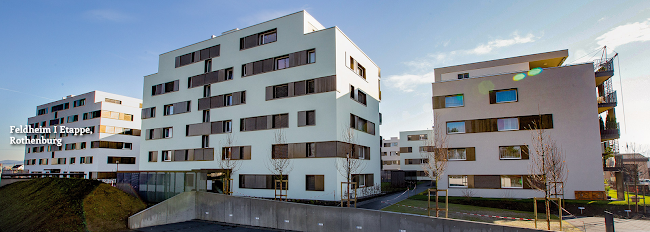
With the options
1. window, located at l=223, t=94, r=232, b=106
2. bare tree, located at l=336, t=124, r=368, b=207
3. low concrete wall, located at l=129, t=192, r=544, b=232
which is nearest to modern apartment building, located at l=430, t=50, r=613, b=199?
bare tree, located at l=336, t=124, r=368, b=207

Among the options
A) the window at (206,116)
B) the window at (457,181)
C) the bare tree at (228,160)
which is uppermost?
the window at (206,116)

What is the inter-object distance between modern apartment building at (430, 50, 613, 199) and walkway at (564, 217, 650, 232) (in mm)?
6050

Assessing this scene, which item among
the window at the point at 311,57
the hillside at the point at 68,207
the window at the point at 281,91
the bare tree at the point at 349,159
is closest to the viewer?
the hillside at the point at 68,207

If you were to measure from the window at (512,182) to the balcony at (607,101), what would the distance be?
26.8ft

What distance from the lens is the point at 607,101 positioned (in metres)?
27.7

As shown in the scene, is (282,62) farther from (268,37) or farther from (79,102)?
(79,102)

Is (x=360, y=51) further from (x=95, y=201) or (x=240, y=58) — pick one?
(x=95, y=201)

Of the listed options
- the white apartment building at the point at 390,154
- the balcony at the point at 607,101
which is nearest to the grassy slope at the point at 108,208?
the balcony at the point at 607,101

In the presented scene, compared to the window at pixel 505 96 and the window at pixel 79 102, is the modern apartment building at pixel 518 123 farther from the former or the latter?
the window at pixel 79 102

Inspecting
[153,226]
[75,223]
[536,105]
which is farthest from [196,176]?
[536,105]

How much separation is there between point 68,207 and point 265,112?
15003 millimetres

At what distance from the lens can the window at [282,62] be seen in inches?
1199

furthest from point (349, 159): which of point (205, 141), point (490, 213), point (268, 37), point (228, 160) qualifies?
point (205, 141)

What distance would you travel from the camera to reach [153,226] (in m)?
23.9
